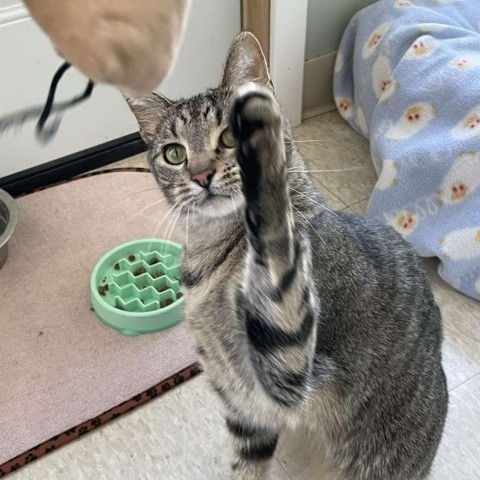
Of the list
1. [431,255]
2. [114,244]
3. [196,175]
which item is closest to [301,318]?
[196,175]

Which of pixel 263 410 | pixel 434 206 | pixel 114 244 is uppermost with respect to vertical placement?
pixel 263 410

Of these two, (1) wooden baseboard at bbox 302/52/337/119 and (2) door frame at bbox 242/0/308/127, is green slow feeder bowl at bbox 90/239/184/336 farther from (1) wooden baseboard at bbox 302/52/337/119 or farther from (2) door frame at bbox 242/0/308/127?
(1) wooden baseboard at bbox 302/52/337/119

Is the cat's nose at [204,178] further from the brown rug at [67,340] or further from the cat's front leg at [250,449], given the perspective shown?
the cat's front leg at [250,449]

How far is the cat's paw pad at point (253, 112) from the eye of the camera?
637mm

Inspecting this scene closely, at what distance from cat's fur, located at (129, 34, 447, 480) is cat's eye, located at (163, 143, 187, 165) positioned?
0.04 ft

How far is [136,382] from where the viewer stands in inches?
58.7

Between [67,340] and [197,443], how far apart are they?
421 millimetres

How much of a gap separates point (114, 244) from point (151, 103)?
0.73 m

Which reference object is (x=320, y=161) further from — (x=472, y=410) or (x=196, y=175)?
(x=196, y=175)

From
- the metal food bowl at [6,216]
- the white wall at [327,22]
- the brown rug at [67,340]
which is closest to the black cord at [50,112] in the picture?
the brown rug at [67,340]

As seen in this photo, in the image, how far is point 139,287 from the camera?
162 centimetres

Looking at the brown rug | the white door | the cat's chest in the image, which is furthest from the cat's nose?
the white door

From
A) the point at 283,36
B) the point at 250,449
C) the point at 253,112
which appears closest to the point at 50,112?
the point at 253,112

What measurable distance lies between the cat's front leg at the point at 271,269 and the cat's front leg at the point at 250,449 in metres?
0.29
